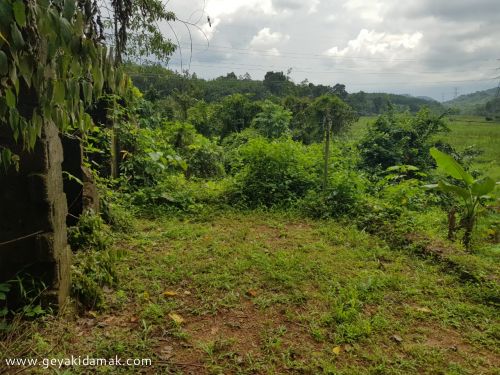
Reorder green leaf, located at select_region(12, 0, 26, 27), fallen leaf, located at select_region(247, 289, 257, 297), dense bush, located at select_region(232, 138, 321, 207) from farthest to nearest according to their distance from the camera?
dense bush, located at select_region(232, 138, 321, 207) → fallen leaf, located at select_region(247, 289, 257, 297) → green leaf, located at select_region(12, 0, 26, 27)

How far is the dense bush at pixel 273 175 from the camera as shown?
6.34 m

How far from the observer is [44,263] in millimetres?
2762

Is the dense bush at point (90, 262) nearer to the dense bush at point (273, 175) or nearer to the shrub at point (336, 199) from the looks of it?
the dense bush at point (273, 175)

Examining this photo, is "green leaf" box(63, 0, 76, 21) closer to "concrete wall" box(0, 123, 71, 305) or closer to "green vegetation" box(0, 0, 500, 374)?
"green vegetation" box(0, 0, 500, 374)

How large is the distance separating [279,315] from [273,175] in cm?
375

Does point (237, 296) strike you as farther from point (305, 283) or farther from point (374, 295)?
point (374, 295)

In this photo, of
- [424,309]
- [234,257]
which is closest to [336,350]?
[424,309]

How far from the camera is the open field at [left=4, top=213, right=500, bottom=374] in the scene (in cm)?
256

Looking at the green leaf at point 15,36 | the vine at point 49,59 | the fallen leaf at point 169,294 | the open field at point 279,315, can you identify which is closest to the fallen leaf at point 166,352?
the open field at point 279,315

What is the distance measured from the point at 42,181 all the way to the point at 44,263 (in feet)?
2.09

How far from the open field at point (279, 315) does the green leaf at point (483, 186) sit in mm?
1283

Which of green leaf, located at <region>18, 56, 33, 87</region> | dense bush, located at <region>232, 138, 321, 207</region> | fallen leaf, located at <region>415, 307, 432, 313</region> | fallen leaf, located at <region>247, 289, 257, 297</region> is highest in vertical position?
green leaf, located at <region>18, 56, 33, 87</region>

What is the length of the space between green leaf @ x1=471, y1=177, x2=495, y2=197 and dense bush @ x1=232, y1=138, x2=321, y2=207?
258 cm

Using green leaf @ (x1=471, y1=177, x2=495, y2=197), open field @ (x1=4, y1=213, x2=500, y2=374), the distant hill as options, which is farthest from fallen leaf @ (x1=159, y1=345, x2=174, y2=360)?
the distant hill
